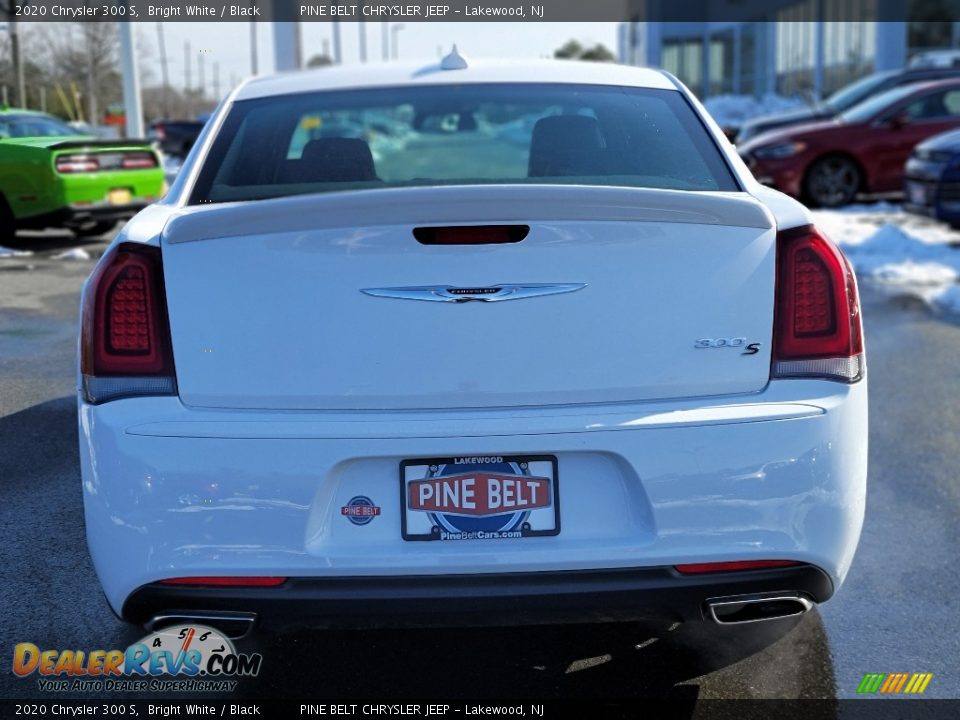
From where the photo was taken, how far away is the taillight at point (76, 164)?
36.4ft

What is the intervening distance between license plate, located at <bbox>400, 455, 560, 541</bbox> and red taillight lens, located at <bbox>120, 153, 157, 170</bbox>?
10262 millimetres

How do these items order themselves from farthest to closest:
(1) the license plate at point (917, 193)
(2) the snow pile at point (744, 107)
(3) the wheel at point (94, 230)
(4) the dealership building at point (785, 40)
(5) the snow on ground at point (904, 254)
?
(2) the snow pile at point (744, 107)
(4) the dealership building at point (785, 40)
(3) the wheel at point (94, 230)
(1) the license plate at point (917, 193)
(5) the snow on ground at point (904, 254)

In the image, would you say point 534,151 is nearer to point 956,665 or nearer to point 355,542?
point 355,542

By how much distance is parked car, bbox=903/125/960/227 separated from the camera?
34.6ft

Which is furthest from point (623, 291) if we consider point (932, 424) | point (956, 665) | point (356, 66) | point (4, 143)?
point (4, 143)

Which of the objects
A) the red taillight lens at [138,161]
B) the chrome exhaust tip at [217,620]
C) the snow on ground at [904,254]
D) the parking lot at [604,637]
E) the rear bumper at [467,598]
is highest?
the red taillight lens at [138,161]

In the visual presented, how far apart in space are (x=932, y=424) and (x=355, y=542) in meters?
3.69

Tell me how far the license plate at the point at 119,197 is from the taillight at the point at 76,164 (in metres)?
0.30

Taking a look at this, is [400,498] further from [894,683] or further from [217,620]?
[894,683]

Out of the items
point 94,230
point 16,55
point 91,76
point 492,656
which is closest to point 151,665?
point 492,656

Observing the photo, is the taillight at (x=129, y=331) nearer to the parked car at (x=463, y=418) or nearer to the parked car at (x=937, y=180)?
the parked car at (x=463, y=418)

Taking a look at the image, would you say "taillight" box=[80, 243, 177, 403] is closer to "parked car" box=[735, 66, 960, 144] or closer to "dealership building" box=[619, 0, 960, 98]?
"parked car" box=[735, 66, 960, 144]

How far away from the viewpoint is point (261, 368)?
2.47 meters

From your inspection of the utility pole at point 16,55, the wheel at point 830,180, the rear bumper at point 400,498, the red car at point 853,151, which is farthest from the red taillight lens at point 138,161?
the rear bumper at point 400,498
